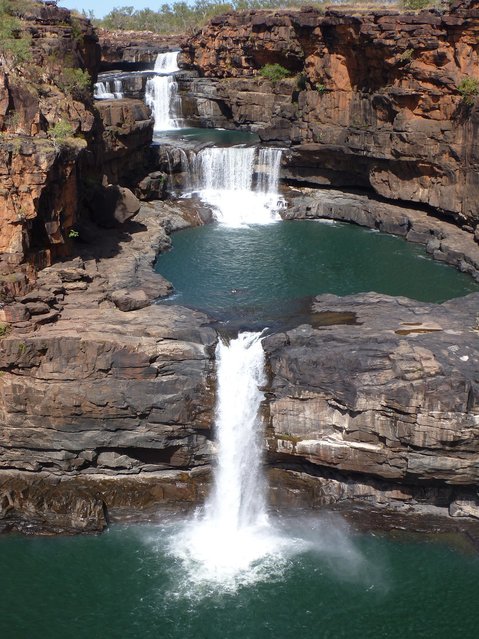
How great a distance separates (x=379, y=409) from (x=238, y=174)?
2233 cm

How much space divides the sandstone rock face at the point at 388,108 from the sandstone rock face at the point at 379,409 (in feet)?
45.7

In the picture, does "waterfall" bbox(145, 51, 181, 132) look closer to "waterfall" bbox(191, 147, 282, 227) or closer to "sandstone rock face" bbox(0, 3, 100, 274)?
"waterfall" bbox(191, 147, 282, 227)

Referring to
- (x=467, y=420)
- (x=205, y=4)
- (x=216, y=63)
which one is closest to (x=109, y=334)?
(x=467, y=420)

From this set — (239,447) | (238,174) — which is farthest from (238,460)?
(238,174)

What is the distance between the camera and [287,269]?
28391 mm

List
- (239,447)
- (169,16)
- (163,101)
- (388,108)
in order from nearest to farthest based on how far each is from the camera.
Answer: (239,447) → (388,108) → (163,101) → (169,16)

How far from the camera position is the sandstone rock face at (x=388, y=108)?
1168 inches

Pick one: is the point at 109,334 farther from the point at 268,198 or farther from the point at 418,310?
the point at 268,198

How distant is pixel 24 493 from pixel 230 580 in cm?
598

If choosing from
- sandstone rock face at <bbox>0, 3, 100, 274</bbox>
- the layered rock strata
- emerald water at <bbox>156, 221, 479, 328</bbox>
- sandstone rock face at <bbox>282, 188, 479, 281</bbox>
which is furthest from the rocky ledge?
the layered rock strata

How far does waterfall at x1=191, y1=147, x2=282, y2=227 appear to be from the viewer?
3669 cm

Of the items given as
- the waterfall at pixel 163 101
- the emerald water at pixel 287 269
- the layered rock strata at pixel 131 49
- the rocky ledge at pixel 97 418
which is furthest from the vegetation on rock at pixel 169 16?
the rocky ledge at pixel 97 418

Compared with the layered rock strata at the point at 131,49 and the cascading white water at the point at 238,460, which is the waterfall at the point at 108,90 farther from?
the cascading white water at the point at 238,460

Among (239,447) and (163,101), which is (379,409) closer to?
(239,447)
